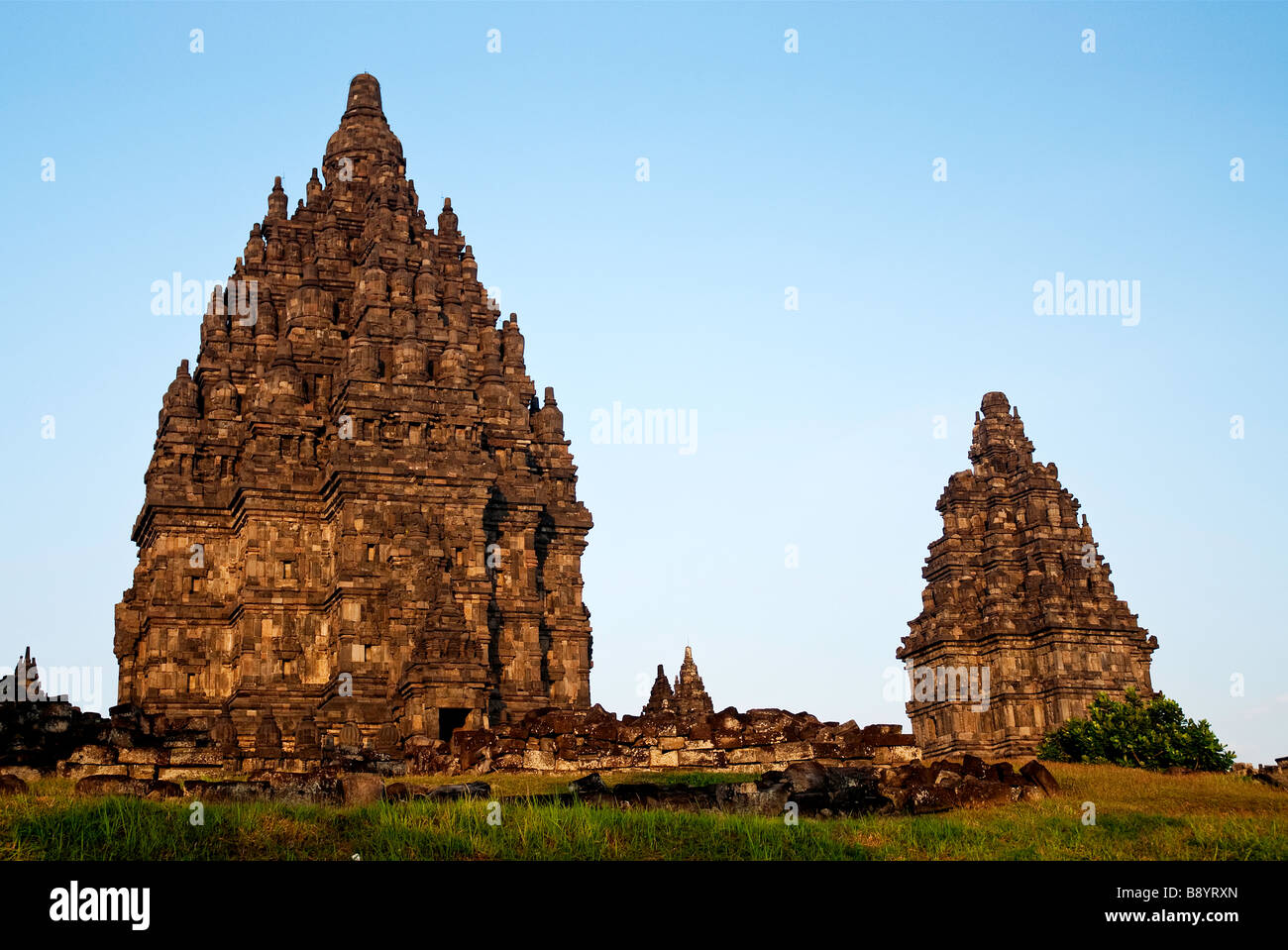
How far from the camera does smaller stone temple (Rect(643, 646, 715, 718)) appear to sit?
59.7 metres

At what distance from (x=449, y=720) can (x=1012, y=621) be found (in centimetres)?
2161

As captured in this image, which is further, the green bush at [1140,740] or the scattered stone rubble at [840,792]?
the green bush at [1140,740]

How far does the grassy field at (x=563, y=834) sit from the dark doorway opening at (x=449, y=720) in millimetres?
22776

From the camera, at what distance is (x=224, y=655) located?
2073 inches

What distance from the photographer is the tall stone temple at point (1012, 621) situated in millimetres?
53875

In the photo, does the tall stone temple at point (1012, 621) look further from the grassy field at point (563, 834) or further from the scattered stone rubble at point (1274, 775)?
the grassy field at point (563, 834)

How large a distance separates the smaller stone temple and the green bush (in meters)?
19.2

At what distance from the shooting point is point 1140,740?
39562 mm

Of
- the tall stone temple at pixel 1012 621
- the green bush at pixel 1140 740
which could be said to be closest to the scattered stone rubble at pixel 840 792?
the green bush at pixel 1140 740

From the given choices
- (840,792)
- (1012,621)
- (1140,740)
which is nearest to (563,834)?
(840,792)

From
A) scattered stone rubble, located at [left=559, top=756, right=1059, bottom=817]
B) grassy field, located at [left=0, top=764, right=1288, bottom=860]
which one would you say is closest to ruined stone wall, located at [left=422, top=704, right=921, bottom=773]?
scattered stone rubble, located at [left=559, top=756, right=1059, bottom=817]

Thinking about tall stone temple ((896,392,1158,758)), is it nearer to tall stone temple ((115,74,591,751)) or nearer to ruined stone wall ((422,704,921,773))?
tall stone temple ((115,74,591,751))

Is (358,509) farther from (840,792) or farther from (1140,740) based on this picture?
(840,792)

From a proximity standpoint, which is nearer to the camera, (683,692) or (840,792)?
(840,792)
